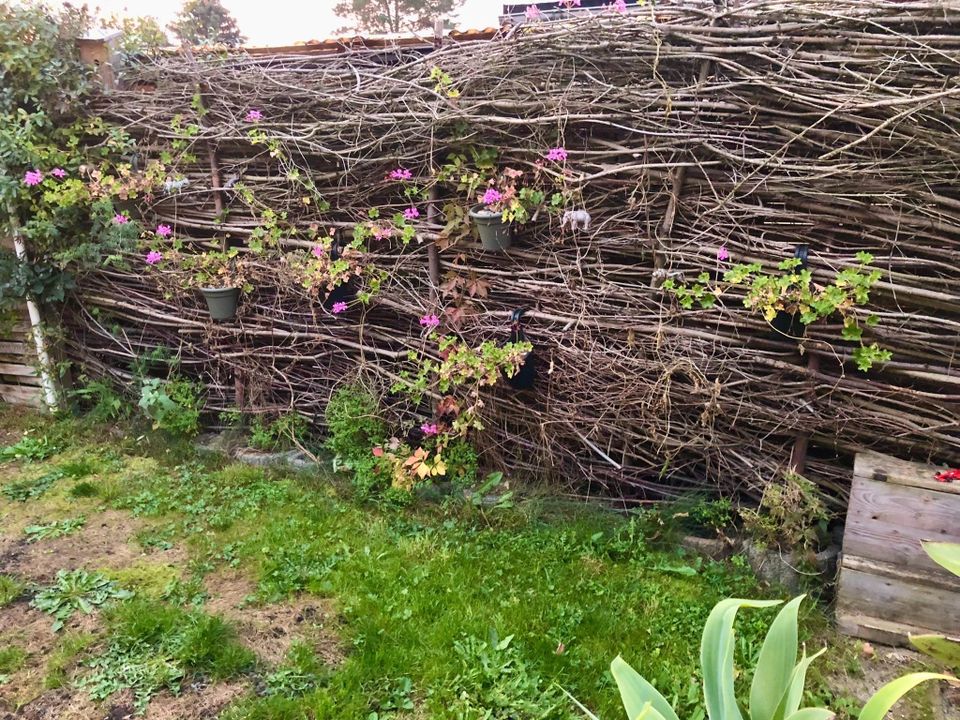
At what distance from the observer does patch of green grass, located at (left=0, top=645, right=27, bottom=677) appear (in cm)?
253

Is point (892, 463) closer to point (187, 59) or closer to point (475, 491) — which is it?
point (475, 491)

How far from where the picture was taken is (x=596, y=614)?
277 centimetres

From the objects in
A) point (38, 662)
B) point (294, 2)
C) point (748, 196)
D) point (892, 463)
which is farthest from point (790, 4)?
point (294, 2)

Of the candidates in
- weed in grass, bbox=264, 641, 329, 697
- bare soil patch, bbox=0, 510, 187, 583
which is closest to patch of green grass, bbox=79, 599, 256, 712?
weed in grass, bbox=264, 641, 329, 697

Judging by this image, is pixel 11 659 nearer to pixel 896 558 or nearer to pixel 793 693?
pixel 793 693

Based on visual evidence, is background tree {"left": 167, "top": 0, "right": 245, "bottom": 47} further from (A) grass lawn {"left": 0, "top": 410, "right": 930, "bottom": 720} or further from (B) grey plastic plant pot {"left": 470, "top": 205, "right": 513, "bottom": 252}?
(A) grass lawn {"left": 0, "top": 410, "right": 930, "bottom": 720}

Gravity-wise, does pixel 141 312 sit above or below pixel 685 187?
below

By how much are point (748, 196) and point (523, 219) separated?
115cm

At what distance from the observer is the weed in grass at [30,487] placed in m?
3.86

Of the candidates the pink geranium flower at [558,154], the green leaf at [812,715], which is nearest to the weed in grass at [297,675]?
the green leaf at [812,715]

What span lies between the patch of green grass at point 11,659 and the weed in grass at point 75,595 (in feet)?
0.53

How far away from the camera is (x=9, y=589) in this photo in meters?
2.98

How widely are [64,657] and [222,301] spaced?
238 centimetres

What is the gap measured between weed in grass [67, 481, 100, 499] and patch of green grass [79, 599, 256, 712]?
1.33 m
